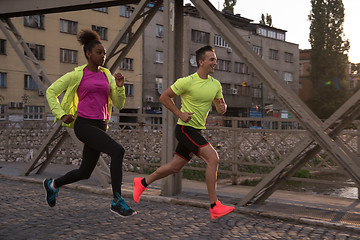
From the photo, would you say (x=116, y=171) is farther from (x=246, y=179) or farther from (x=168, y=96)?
(x=246, y=179)

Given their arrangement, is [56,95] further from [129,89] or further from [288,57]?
[288,57]

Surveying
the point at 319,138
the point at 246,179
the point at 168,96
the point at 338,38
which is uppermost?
the point at 338,38

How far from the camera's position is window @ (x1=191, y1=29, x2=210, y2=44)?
51.4 meters

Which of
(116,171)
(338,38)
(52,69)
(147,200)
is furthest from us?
(338,38)

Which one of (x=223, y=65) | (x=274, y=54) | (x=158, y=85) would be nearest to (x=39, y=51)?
(x=158, y=85)

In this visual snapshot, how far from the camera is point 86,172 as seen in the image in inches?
218

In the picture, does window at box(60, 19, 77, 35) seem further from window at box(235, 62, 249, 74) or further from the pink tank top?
the pink tank top

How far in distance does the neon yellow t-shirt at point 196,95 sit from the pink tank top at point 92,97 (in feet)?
2.58

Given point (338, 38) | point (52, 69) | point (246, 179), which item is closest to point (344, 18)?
point (338, 38)

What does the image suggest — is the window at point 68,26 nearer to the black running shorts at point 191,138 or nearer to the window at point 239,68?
the window at point 239,68

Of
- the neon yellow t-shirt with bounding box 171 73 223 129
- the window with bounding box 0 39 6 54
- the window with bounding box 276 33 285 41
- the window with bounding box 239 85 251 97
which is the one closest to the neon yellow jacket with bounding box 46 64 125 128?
the neon yellow t-shirt with bounding box 171 73 223 129

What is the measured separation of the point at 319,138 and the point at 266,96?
188 feet

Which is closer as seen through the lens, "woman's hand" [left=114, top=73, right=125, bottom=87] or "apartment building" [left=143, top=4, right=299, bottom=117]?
"woman's hand" [left=114, top=73, right=125, bottom=87]

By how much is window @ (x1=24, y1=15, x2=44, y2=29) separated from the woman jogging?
35332mm
